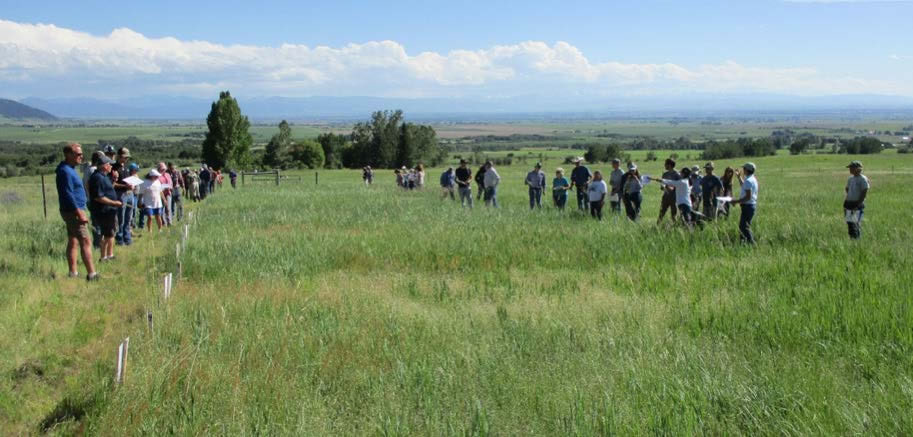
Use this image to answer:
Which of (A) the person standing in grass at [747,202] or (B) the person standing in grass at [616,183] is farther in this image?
(B) the person standing in grass at [616,183]

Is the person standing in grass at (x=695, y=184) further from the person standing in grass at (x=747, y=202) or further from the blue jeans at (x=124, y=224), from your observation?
the blue jeans at (x=124, y=224)

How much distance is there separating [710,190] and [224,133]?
82767 millimetres

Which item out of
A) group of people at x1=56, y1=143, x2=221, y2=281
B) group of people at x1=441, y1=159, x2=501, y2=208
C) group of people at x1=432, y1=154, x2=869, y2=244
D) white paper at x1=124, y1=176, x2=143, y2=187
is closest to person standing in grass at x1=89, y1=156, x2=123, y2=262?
group of people at x1=56, y1=143, x2=221, y2=281

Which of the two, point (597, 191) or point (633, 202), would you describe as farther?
point (633, 202)

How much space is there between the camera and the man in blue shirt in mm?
9961

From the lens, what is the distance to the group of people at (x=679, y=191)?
43.8ft

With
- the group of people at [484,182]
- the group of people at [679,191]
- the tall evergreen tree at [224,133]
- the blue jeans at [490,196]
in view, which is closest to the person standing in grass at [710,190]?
the group of people at [679,191]

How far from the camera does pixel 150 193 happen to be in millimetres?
15891

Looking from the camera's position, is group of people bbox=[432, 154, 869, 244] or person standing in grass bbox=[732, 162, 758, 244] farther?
group of people bbox=[432, 154, 869, 244]

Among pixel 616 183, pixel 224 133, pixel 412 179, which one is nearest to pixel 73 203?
pixel 616 183

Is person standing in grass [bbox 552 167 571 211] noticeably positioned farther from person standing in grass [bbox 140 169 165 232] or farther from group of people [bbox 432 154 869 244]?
person standing in grass [bbox 140 169 165 232]

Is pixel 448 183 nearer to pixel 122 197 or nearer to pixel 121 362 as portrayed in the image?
pixel 122 197

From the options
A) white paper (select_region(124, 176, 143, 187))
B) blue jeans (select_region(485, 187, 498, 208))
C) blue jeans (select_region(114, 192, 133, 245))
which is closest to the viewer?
white paper (select_region(124, 176, 143, 187))

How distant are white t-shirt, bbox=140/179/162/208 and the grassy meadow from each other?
9.22 feet
